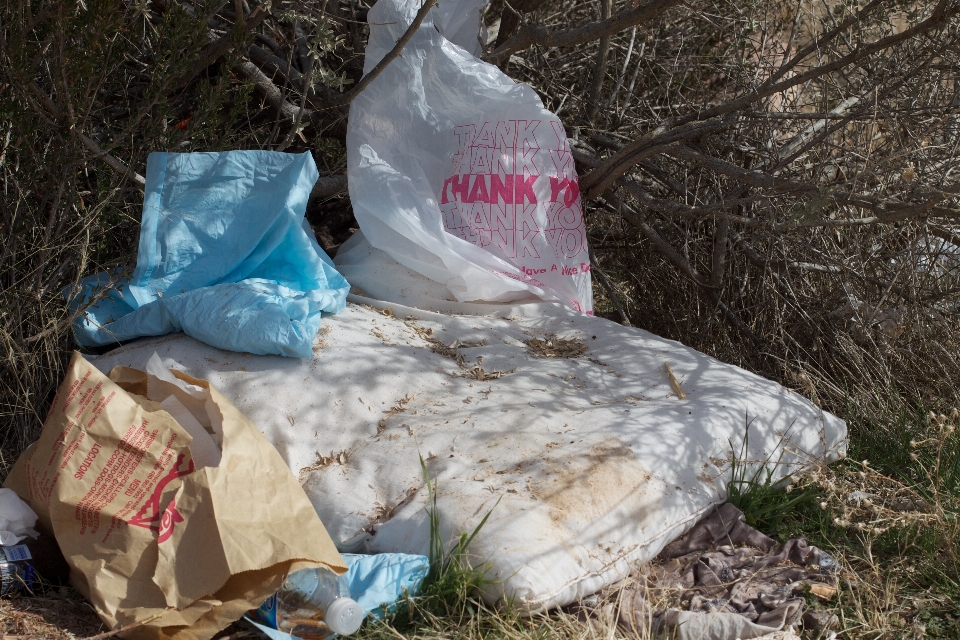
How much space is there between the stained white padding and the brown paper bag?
0.88 ft

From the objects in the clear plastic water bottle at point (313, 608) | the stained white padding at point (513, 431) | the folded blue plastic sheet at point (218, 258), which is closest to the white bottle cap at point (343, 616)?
the clear plastic water bottle at point (313, 608)

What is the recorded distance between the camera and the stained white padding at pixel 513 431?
1710mm

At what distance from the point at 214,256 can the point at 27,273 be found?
0.49 meters

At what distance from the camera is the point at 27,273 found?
2109 millimetres

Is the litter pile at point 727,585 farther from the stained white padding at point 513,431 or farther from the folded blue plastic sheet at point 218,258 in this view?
the folded blue plastic sheet at point 218,258

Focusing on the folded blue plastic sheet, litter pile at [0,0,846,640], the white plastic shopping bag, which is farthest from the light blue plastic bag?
the white plastic shopping bag

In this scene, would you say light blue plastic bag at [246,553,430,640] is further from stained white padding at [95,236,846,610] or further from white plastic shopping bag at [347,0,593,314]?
white plastic shopping bag at [347,0,593,314]

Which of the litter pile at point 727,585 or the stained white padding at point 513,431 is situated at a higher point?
the stained white padding at point 513,431

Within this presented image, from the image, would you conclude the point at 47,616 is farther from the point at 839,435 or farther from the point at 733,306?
the point at 733,306

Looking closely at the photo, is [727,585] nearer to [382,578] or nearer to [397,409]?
[382,578]

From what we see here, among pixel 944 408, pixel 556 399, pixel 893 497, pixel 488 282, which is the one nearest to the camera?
pixel 893 497

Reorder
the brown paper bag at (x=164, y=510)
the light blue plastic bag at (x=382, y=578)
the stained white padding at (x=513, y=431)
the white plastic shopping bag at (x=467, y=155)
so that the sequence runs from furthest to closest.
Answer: the white plastic shopping bag at (x=467, y=155) → the stained white padding at (x=513, y=431) → the light blue plastic bag at (x=382, y=578) → the brown paper bag at (x=164, y=510)

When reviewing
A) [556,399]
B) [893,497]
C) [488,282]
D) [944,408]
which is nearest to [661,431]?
[556,399]

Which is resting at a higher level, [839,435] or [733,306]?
[733,306]
